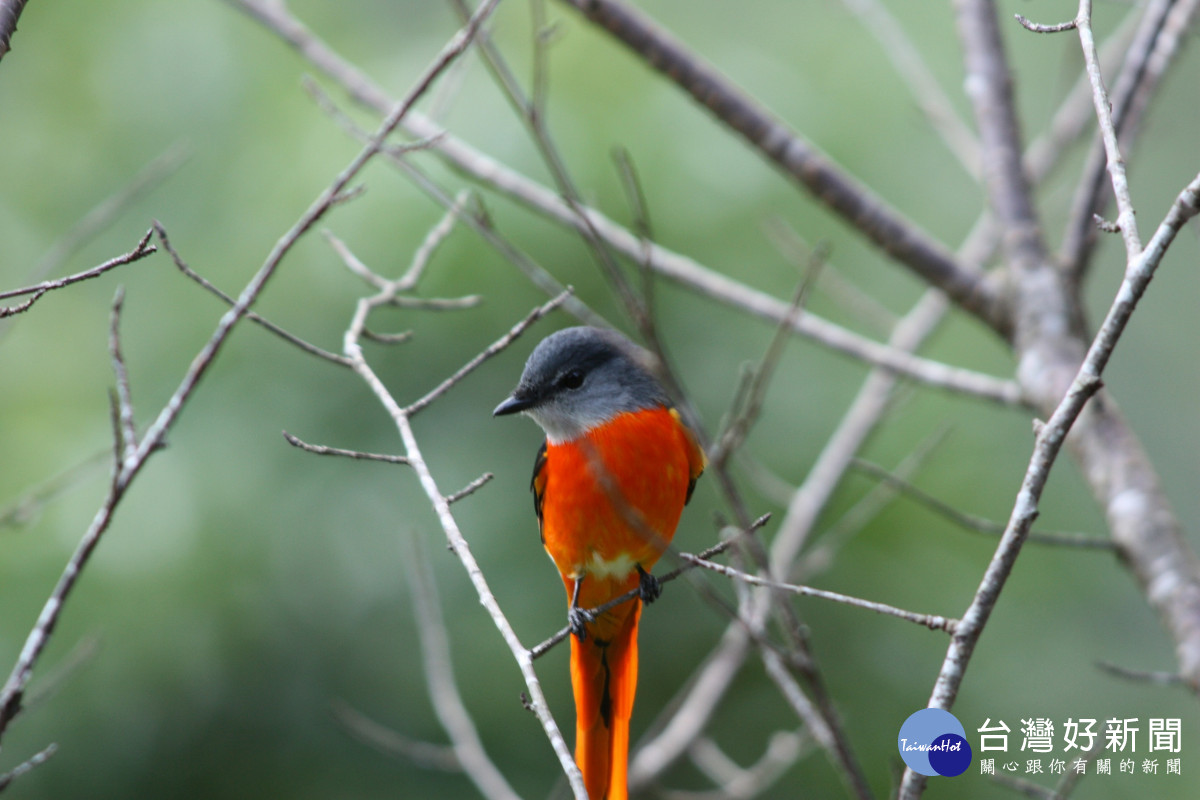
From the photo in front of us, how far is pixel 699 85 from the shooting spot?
252cm

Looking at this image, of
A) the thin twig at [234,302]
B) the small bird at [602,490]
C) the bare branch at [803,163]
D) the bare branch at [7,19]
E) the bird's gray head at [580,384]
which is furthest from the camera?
the bare branch at [803,163]

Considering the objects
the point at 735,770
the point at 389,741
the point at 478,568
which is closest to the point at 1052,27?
the point at 478,568

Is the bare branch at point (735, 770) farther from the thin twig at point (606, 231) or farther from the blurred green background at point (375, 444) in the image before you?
the thin twig at point (606, 231)

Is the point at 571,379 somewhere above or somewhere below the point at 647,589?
above

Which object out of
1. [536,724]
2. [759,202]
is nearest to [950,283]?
[759,202]

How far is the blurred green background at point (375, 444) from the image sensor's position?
3221mm

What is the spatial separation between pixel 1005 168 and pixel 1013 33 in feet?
10.5

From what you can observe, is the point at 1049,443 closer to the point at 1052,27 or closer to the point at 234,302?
the point at 1052,27

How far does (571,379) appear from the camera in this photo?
2307 mm

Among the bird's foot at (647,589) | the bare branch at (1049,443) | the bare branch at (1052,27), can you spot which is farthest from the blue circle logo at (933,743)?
the bare branch at (1052,27)

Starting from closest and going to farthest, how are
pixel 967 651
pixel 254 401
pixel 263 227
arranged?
1. pixel 967 651
2. pixel 254 401
3. pixel 263 227

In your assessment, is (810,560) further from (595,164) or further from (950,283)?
(595,164)

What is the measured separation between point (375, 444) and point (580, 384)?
4.12ft

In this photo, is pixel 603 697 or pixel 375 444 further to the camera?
pixel 375 444
